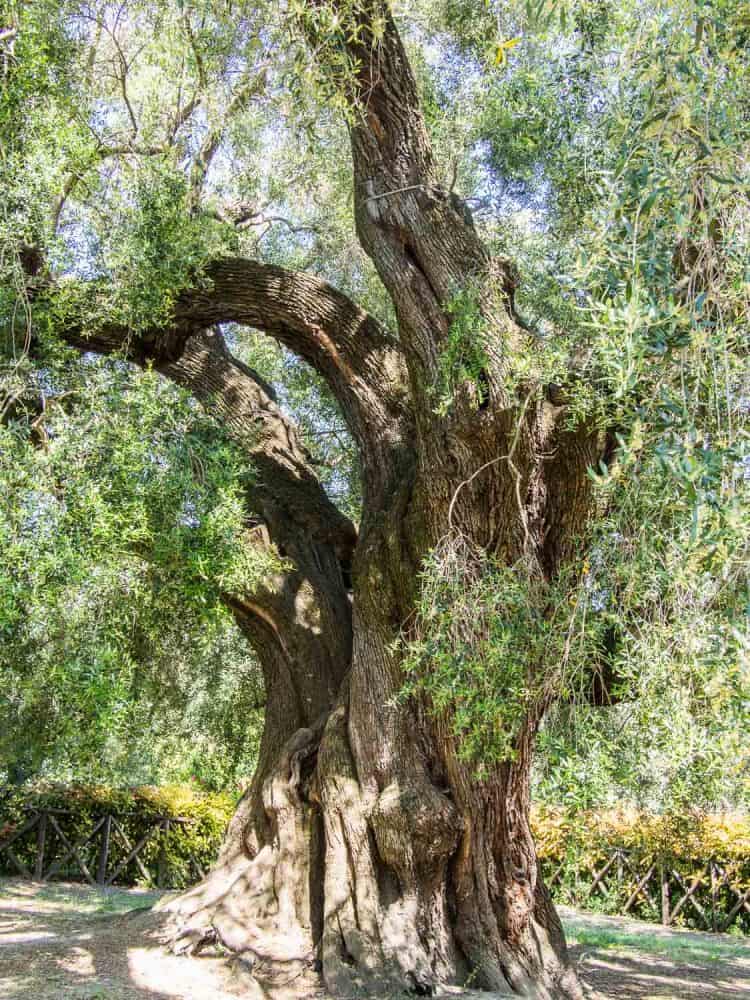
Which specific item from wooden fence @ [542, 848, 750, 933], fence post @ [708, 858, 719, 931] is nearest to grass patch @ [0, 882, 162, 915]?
wooden fence @ [542, 848, 750, 933]

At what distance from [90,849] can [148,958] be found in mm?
7418

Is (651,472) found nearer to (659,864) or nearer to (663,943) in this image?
(663,943)

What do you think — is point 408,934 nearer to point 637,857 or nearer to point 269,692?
point 269,692

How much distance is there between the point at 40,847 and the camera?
13.0 m

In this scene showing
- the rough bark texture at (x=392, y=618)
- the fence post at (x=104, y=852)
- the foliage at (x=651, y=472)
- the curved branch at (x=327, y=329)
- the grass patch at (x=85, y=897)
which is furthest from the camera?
the fence post at (x=104, y=852)

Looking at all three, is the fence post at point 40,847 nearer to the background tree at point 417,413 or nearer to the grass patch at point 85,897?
the grass patch at point 85,897

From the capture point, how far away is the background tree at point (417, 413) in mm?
4242

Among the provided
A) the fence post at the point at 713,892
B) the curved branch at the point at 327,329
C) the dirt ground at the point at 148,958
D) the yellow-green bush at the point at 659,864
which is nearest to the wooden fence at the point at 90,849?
the dirt ground at the point at 148,958

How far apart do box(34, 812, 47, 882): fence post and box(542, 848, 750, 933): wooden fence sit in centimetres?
750

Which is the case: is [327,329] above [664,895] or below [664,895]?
above

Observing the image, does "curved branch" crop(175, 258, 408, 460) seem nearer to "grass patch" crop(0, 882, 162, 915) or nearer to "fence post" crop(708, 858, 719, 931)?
"grass patch" crop(0, 882, 162, 915)

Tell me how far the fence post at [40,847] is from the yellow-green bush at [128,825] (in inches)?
6.9

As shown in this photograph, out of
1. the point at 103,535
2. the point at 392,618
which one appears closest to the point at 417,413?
the point at 392,618

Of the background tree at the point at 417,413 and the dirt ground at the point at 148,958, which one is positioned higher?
the background tree at the point at 417,413
